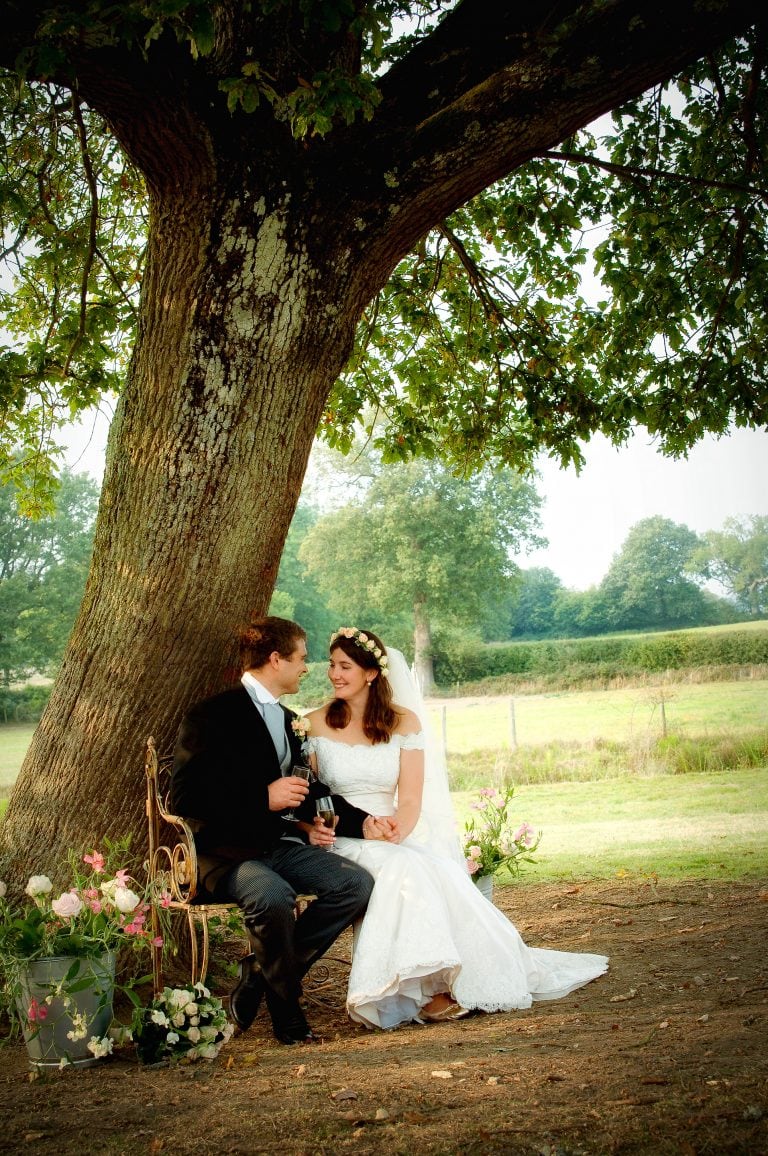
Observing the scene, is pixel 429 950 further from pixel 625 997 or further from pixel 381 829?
pixel 625 997

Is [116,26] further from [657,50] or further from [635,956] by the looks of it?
[635,956]

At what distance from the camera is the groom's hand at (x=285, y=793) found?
434 cm

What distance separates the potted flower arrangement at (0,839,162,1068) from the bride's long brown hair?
4.90 feet

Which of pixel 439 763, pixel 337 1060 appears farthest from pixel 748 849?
pixel 337 1060

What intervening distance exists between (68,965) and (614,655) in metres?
19.0

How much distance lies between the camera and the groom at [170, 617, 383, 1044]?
4066 mm

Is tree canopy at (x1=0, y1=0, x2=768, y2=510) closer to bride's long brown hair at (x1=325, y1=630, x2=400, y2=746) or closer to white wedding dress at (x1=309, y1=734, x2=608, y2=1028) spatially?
bride's long brown hair at (x1=325, y1=630, x2=400, y2=746)

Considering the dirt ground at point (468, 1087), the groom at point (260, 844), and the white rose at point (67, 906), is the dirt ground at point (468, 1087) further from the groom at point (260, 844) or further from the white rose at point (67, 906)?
the white rose at point (67, 906)

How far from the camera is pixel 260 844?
14.2ft

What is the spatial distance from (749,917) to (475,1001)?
247 cm

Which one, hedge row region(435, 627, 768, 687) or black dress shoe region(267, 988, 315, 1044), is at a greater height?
hedge row region(435, 627, 768, 687)

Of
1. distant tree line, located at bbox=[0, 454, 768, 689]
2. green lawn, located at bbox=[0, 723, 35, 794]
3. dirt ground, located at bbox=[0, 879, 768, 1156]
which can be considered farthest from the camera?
distant tree line, located at bbox=[0, 454, 768, 689]

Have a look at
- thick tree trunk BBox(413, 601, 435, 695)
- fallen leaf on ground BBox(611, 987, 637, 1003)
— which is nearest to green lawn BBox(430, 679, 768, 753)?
thick tree trunk BBox(413, 601, 435, 695)

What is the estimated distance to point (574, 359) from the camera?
8.32 m
